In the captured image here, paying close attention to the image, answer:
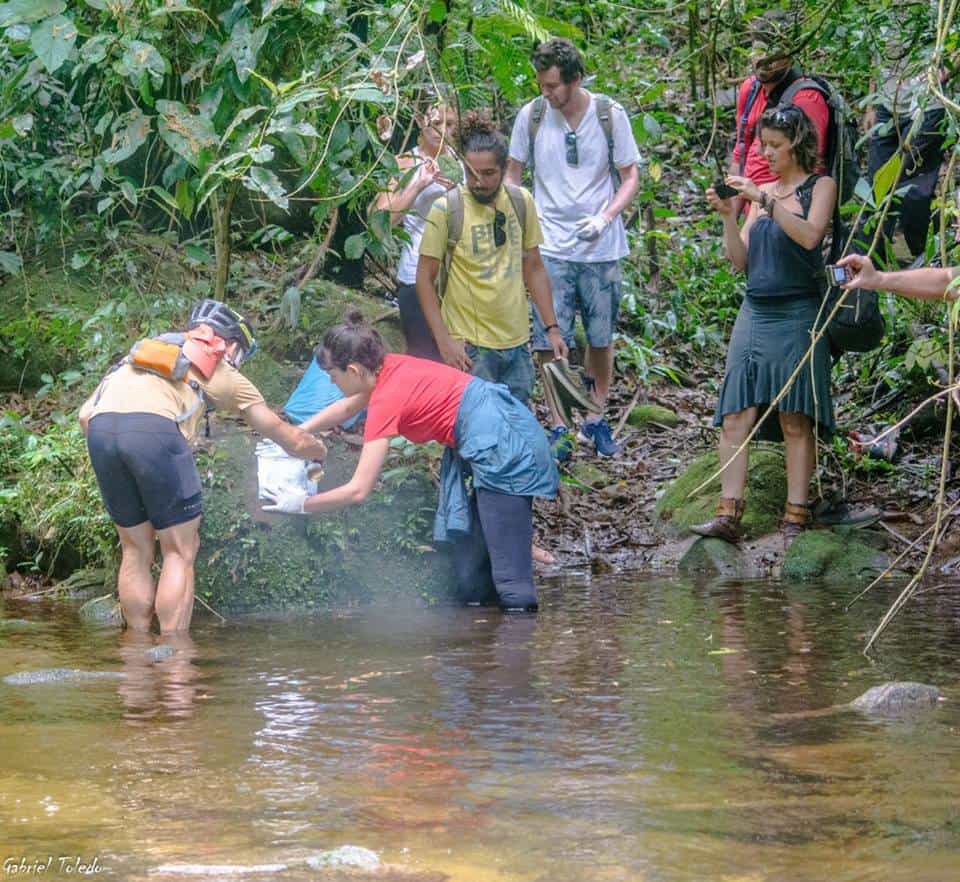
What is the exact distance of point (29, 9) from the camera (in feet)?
18.5

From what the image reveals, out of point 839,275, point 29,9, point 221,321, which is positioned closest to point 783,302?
point 839,275

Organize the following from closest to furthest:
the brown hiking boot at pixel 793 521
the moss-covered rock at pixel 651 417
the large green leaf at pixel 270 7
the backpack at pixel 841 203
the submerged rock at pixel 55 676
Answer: the submerged rock at pixel 55 676 → the large green leaf at pixel 270 7 → the backpack at pixel 841 203 → the brown hiking boot at pixel 793 521 → the moss-covered rock at pixel 651 417

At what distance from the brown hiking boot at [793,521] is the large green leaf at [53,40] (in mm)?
4787

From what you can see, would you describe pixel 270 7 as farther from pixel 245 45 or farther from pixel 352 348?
pixel 352 348

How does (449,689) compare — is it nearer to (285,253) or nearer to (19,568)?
(19,568)

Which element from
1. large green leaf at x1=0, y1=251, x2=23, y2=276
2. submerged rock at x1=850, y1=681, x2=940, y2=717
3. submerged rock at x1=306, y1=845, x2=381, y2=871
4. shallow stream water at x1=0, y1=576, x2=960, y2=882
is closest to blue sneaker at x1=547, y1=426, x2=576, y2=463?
shallow stream water at x1=0, y1=576, x2=960, y2=882

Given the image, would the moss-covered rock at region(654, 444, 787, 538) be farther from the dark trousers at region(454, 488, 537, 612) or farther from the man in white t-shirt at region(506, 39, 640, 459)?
the dark trousers at region(454, 488, 537, 612)

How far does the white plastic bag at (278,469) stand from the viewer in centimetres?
691

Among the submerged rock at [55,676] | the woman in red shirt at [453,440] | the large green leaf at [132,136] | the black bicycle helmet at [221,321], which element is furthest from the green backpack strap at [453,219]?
the submerged rock at [55,676]

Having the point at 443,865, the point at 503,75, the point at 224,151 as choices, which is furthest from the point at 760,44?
the point at 443,865

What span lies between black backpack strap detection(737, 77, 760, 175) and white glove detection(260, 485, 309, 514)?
10.4ft

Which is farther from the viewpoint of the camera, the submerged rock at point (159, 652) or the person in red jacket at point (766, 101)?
the person in red jacket at point (766, 101)

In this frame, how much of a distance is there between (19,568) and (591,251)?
12.9ft

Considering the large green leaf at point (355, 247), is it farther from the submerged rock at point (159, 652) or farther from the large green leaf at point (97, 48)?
the submerged rock at point (159, 652)
